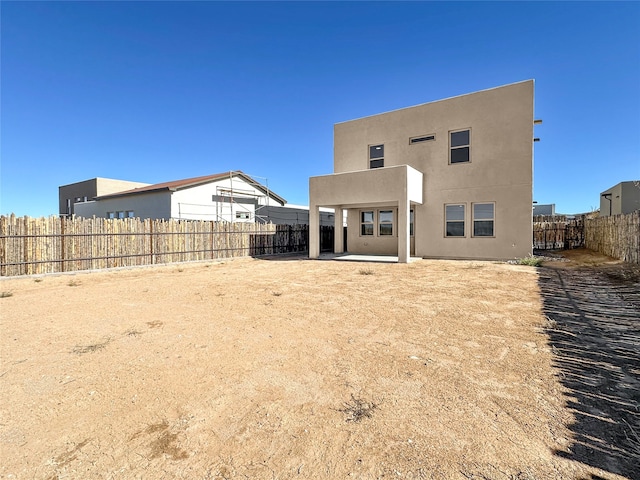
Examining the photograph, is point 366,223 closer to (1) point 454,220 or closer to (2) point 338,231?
(2) point 338,231

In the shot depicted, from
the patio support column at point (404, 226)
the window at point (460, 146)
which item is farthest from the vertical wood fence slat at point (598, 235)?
the patio support column at point (404, 226)

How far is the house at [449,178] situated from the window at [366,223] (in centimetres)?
57

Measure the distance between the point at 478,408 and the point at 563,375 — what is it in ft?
4.08

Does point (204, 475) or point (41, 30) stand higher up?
point (41, 30)

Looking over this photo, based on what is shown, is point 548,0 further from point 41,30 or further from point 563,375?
point 41,30

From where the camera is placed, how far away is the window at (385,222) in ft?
53.8

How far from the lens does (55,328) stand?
188 inches

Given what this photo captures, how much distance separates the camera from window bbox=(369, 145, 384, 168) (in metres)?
16.1

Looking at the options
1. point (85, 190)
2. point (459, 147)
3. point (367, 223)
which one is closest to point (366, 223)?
point (367, 223)

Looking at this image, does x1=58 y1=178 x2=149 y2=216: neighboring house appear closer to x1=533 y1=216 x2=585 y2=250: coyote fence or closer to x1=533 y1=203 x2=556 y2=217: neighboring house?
x1=533 y1=216 x2=585 y2=250: coyote fence

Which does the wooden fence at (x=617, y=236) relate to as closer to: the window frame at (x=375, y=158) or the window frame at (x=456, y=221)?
the window frame at (x=456, y=221)

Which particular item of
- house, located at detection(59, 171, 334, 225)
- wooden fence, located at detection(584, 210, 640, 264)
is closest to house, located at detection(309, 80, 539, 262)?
wooden fence, located at detection(584, 210, 640, 264)

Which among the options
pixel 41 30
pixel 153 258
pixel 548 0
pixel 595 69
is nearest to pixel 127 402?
pixel 153 258

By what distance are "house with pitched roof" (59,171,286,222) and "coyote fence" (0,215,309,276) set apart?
22.2ft
